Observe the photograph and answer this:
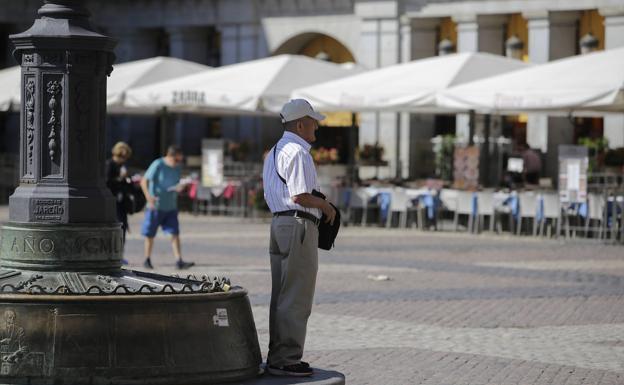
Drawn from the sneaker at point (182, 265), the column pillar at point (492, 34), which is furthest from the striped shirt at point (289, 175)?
the column pillar at point (492, 34)

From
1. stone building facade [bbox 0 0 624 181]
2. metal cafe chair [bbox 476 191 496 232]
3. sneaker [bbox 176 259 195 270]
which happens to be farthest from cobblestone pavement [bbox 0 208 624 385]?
stone building facade [bbox 0 0 624 181]

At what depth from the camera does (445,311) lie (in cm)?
1435

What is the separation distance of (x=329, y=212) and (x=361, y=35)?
92.7ft

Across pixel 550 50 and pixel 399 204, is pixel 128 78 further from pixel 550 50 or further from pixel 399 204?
pixel 550 50

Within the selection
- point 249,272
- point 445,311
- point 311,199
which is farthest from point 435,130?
point 311,199

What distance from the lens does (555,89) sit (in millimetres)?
22562

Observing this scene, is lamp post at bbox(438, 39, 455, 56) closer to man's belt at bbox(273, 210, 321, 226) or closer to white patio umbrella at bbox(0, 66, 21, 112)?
white patio umbrella at bbox(0, 66, 21, 112)

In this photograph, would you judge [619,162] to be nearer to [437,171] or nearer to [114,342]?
[437,171]

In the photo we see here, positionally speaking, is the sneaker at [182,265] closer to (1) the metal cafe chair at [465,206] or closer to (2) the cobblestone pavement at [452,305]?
(2) the cobblestone pavement at [452,305]

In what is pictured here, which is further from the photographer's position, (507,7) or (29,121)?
(507,7)

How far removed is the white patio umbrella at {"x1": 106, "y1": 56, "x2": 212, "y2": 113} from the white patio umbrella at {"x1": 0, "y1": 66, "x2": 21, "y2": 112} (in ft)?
6.30

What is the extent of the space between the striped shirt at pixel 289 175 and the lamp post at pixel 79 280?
23.5 inches

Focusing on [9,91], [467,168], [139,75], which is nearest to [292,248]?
[467,168]

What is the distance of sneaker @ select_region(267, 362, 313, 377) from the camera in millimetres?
8672
